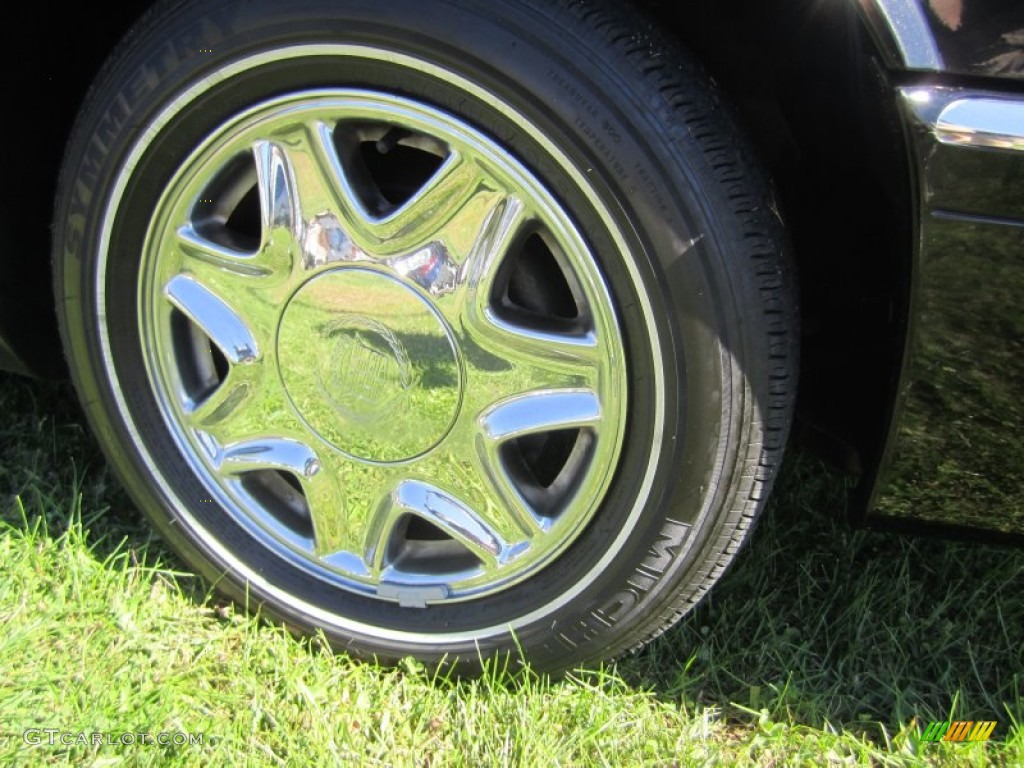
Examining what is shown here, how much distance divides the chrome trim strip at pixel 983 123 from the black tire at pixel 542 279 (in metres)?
0.26

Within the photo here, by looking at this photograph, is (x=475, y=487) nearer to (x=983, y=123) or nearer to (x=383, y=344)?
(x=383, y=344)

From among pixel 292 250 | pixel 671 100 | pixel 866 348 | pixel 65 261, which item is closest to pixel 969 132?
pixel 671 100

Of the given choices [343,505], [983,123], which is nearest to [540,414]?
[343,505]

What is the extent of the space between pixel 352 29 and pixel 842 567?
1.28 m

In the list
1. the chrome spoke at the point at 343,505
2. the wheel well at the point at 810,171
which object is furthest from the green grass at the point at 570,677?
the wheel well at the point at 810,171

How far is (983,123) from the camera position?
1086mm

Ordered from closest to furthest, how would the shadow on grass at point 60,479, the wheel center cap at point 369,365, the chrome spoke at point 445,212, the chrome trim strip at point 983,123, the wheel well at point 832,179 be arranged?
1. the chrome trim strip at point 983,123
2. the wheel well at point 832,179
3. the chrome spoke at point 445,212
4. the wheel center cap at point 369,365
5. the shadow on grass at point 60,479

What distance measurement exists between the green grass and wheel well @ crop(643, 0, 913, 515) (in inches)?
13.2

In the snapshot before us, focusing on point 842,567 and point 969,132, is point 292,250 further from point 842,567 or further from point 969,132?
point 842,567

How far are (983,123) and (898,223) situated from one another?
0.19m

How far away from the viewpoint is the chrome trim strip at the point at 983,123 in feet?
3.55

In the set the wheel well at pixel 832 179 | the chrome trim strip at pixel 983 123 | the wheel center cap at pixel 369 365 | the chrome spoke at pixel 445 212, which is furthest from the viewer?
the wheel center cap at pixel 369 365

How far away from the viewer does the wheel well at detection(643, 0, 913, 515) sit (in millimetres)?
1218

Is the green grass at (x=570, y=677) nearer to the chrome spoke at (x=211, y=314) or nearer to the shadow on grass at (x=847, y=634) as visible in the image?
the shadow on grass at (x=847, y=634)
